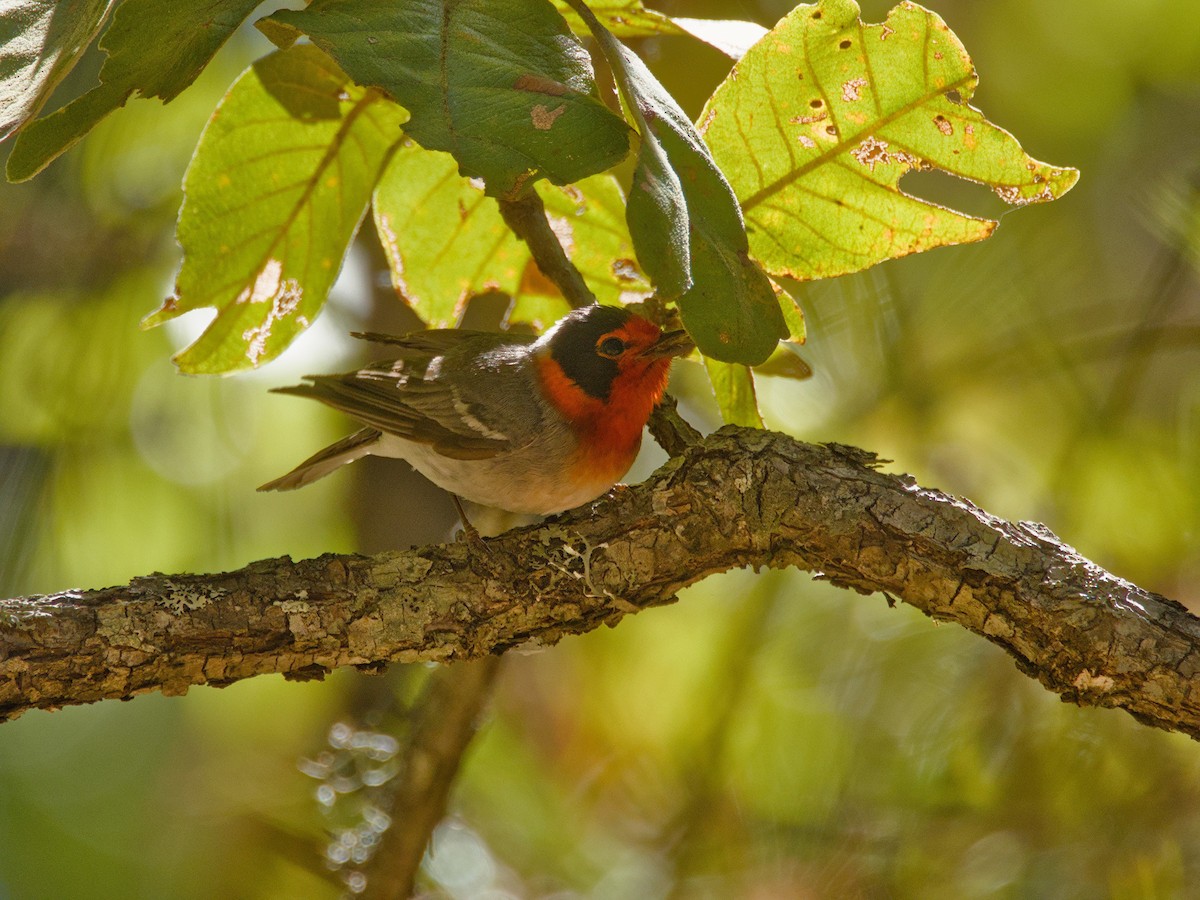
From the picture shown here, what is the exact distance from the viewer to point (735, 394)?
2164 mm

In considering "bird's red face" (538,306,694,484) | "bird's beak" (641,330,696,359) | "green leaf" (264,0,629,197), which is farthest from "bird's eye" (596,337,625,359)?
"green leaf" (264,0,629,197)

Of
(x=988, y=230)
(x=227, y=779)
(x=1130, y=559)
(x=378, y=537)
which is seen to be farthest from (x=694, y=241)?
(x=227, y=779)

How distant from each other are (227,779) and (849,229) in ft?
8.78

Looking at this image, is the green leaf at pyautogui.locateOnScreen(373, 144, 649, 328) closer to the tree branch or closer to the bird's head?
the bird's head

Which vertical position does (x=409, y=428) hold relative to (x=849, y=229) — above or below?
below

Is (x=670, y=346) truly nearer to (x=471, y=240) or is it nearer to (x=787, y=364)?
(x=787, y=364)

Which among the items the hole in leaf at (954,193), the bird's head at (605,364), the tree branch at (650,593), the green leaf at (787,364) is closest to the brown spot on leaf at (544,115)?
the tree branch at (650,593)

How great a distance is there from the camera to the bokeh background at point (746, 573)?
9.37ft

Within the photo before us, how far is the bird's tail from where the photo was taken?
2984 millimetres

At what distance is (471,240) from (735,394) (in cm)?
89

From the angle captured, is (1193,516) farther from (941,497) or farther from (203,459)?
(203,459)

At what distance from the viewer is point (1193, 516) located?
2.89 metres

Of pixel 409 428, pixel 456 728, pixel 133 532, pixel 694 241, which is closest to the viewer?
pixel 694 241

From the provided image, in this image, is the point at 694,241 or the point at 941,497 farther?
the point at 941,497
